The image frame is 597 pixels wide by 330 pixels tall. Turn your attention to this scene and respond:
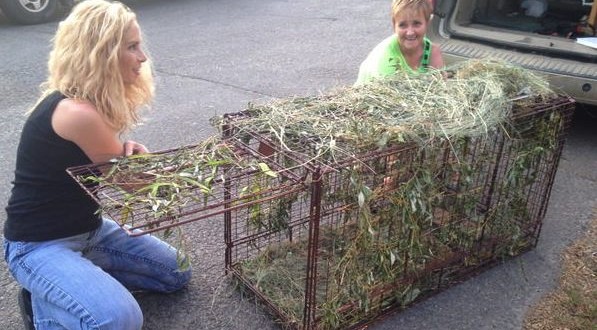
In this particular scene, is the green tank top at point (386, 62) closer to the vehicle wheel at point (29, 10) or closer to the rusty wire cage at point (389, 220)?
the rusty wire cage at point (389, 220)

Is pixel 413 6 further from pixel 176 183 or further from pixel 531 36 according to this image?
pixel 531 36

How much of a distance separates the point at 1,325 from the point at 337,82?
4.23 metres

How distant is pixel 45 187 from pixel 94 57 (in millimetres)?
550

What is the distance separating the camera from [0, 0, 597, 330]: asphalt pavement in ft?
8.77

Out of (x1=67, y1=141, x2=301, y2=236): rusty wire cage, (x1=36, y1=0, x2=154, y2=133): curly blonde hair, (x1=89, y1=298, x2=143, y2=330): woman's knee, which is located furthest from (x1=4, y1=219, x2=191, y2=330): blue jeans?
(x1=36, y1=0, x2=154, y2=133): curly blonde hair

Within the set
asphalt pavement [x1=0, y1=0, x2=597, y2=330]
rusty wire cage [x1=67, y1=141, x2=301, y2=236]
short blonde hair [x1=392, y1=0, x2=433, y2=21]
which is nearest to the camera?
rusty wire cage [x1=67, y1=141, x2=301, y2=236]

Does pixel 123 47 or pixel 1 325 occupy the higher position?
pixel 123 47

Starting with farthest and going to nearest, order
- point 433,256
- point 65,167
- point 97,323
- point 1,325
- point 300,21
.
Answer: point 300,21
point 433,256
point 1,325
point 65,167
point 97,323

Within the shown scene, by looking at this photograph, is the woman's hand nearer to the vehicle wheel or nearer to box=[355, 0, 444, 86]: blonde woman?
box=[355, 0, 444, 86]: blonde woman

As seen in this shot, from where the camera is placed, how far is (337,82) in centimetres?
602

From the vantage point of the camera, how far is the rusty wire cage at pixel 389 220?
2.28 m

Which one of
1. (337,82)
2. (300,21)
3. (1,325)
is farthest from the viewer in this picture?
(300,21)

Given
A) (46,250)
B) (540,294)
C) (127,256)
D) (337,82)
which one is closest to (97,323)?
(46,250)

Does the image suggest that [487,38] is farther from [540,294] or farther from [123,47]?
[123,47]
